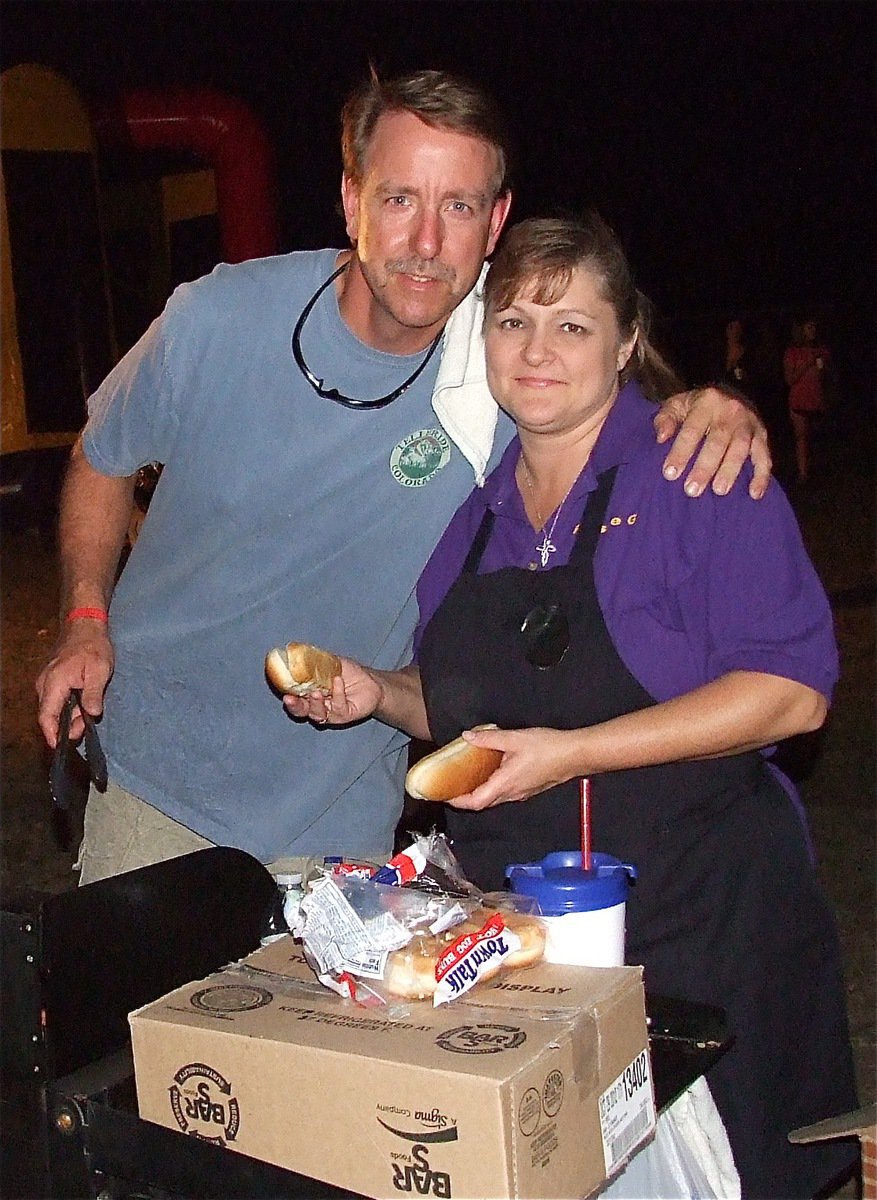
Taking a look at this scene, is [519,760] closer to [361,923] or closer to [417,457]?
[361,923]

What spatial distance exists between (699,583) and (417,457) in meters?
0.66

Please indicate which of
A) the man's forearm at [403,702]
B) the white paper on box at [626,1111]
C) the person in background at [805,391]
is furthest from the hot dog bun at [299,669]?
the person in background at [805,391]

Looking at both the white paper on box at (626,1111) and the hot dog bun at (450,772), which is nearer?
the white paper on box at (626,1111)

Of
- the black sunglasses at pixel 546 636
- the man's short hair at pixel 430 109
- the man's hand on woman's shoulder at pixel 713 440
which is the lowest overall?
the black sunglasses at pixel 546 636

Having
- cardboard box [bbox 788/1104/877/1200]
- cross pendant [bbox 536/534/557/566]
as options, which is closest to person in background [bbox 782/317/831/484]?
cross pendant [bbox 536/534/557/566]

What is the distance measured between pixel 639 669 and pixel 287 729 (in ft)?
2.49

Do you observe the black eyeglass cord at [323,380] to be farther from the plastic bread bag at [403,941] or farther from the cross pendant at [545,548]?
the plastic bread bag at [403,941]

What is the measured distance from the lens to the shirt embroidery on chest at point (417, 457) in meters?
2.70

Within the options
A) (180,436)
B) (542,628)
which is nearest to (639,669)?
(542,628)

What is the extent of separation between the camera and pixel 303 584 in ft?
8.79

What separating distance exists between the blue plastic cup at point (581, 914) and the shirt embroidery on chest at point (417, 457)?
94cm

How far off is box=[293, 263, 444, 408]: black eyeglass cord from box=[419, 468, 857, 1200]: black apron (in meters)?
0.48

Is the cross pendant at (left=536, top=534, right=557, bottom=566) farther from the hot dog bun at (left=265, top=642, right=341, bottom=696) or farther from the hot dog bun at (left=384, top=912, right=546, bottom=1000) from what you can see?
the hot dog bun at (left=384, top=912, right=546, bottom=1000)

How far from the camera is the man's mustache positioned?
256cm
